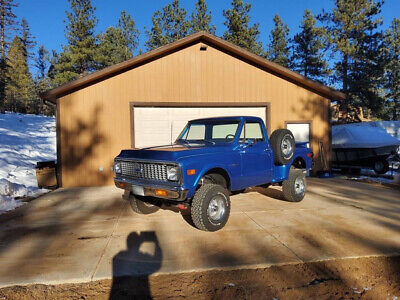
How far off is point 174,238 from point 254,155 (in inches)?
90.2

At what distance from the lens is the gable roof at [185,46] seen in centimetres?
945

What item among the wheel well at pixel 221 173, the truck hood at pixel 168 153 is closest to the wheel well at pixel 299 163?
the wheel well at pixel 221 173

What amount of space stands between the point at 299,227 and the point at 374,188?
554 cm

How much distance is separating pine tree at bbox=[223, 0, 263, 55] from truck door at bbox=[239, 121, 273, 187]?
907 inches

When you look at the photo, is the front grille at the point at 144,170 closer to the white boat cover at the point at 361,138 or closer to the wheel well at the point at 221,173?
the wheel well at the point at 221,173

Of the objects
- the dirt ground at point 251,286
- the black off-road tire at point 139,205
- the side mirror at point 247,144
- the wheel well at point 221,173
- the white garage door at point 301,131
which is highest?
the white garage door at point 301,131

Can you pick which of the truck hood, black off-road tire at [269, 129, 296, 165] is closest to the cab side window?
black off-road tire at [269, 129, 296, 165]

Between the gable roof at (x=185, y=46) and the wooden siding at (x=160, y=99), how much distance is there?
0.18 meters

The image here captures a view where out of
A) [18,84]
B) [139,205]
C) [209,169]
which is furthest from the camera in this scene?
[18,84]

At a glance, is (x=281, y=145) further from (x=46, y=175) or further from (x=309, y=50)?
(x=309, y=50)

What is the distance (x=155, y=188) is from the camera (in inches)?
174

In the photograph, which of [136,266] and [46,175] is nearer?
[136,266]

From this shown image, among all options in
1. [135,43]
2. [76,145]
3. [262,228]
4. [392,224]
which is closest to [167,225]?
[262,228]

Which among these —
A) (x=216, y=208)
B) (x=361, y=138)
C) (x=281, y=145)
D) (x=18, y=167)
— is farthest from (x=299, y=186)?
(x=18, y=167)
